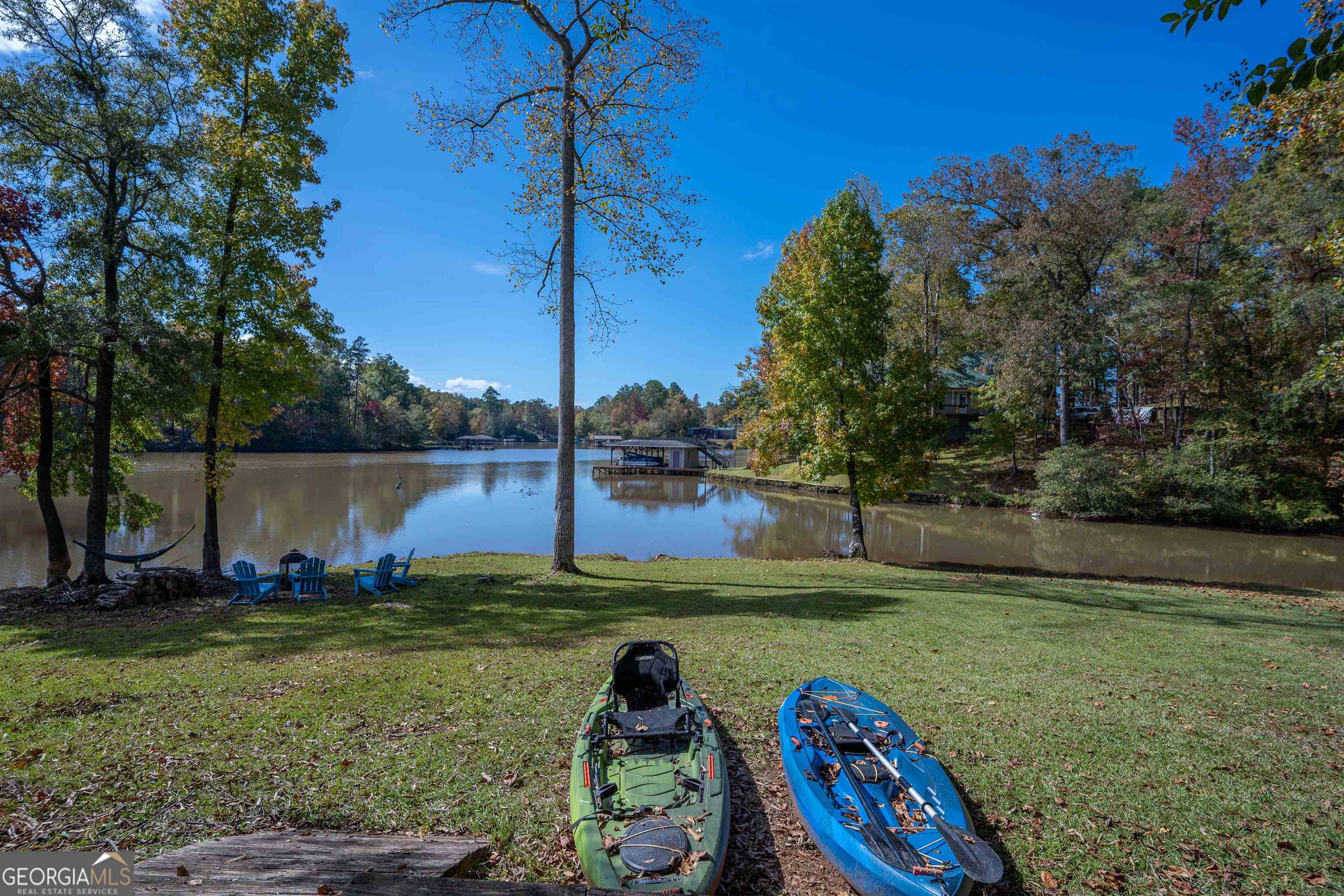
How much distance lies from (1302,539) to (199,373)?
34375 millimetres

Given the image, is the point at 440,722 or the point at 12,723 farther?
the point at 440,722

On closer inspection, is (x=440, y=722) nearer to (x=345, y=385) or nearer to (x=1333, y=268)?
(x=1333, y=268)

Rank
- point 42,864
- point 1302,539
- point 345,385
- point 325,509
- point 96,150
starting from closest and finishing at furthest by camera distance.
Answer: point 42,864
point 96,150
point 1302,539
point 325,509
point 345,385

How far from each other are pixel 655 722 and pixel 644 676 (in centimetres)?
92

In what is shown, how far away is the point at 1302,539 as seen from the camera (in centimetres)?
2061

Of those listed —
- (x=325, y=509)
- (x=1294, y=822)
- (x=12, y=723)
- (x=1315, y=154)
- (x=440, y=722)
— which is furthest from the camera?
(x=325, y=509)

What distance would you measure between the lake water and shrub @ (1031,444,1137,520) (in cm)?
93

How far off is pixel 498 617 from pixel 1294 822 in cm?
845

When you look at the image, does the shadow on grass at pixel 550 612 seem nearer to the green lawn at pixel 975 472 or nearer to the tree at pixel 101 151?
the tree at pixel 101 151

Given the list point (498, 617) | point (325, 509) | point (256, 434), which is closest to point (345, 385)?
point (325, 509)

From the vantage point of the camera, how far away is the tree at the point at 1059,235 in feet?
83.3

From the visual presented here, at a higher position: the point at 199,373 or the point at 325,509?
the point at 199,373

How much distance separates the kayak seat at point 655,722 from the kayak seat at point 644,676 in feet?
1.69

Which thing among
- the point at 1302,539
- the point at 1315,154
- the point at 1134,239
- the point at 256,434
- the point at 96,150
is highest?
the point at 1134,239
